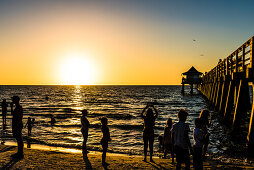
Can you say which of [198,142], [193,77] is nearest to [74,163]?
[198,142]

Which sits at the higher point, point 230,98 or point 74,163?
point 230,98

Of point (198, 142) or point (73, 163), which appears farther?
point (73, 163)

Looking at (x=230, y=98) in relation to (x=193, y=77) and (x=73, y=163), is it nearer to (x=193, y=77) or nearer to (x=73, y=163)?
(x=73, y=163)

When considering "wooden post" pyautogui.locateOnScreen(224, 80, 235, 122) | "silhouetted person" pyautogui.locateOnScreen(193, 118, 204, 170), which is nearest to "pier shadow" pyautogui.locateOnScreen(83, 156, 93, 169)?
"silhouetted person" pyautogui.locateOnScreen(193, 118, 204, 170)

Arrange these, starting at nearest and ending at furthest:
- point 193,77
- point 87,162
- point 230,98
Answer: point 87,162
point 230,98
point 193,77

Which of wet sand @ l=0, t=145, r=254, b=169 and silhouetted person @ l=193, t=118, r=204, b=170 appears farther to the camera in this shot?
wet sand @ l=0, t=145, r=254, b=169

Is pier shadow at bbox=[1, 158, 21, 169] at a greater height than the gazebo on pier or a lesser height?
lesser

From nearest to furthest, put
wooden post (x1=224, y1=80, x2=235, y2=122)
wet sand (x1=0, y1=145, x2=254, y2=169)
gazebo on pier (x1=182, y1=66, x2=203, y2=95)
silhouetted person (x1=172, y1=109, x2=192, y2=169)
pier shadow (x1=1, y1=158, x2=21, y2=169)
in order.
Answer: silhouetted person (x1=172, y1=109, x2=192, y2=169) → pier shadow (x1=1, y1=158, x2=21, y2=169) → wet sand (x1=0, y1=145, x2=254, y2=169) → wooden post (x1=224, y1=80, x2=235, y2=122) → gazebo on pier (x1=182, y1=66, x2=203, y2=95)

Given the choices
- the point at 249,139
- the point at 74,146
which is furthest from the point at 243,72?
the point at 74,146

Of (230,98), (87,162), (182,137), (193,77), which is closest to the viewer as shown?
(182,137)

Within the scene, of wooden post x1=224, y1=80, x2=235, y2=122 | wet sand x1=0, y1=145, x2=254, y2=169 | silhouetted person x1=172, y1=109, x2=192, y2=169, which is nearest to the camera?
silhouetted person x1=172, y1=109, x2=192, y2=169

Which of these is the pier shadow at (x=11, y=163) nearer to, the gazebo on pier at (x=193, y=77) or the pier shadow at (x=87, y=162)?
the pier shadow at (x=87, y=162)

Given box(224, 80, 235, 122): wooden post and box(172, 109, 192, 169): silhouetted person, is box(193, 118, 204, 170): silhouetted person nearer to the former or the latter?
box(172, 109, 192, 169): silhouetted person

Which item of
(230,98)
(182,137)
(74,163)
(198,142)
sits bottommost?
(74,163)
